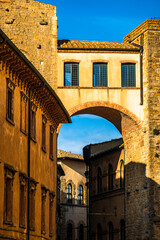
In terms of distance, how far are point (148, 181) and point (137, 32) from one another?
10.9 m

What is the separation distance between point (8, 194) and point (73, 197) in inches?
2044

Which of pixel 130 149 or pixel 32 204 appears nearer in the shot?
pixel 32 204

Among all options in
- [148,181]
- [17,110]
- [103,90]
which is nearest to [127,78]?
[103,90]

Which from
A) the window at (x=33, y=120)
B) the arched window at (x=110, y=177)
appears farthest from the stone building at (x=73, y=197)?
the window at (x=33, y=120)

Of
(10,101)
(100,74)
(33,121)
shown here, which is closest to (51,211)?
(33,121)

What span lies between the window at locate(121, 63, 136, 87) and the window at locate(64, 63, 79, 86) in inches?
129

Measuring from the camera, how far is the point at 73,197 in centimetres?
7700

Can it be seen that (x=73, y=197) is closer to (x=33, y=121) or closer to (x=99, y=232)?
(x=99, y=232)

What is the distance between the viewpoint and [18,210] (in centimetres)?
2672

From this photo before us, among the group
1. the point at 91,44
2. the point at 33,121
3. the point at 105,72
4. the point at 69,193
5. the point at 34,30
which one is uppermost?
the point at 34,30

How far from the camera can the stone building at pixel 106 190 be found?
5771 cm

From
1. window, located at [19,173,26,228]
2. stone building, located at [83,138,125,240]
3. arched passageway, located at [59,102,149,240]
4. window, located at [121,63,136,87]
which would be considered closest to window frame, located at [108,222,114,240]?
stone building, located at [83,138,125,240]

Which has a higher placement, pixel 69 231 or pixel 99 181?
pixel 99 181

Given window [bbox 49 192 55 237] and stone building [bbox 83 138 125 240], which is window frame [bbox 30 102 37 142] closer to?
window [bbox 49 192 55 237]
